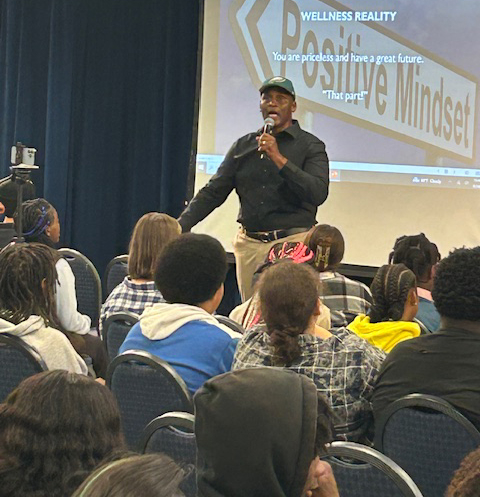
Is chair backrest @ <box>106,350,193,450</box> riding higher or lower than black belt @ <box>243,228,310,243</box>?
lower

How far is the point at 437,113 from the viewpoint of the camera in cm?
549

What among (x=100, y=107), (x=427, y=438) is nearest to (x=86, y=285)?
(x=427, y=438)

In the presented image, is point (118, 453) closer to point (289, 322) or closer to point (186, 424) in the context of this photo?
point (186, 424)

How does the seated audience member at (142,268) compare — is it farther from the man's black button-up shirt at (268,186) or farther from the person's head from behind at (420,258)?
the person's head from behind at (420,258)

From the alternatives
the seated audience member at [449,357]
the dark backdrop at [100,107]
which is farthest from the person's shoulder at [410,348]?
the dark backdrop at [100,107]

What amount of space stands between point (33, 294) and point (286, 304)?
939mm

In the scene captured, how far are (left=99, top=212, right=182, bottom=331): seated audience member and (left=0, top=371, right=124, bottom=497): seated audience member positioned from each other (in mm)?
1915

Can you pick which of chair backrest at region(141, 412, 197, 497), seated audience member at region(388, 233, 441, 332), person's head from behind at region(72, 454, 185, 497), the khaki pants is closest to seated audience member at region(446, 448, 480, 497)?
person's head from behind at region(72, 454, 185, 497)

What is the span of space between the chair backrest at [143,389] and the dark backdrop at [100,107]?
4424 mm

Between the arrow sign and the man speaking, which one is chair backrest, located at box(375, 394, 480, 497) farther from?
the arrow sign

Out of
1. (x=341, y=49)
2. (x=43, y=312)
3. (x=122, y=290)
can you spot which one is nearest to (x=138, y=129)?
(x=341, y=49)

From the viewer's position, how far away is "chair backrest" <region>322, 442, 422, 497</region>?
175 cm

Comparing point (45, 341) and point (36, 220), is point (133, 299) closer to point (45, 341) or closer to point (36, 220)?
point (45, 341)

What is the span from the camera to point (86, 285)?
4457 millimetres
